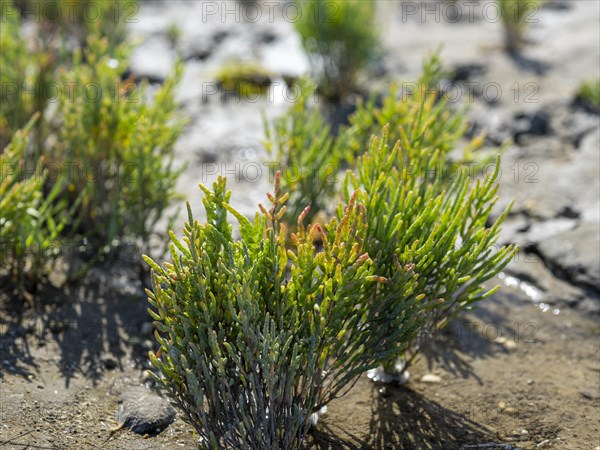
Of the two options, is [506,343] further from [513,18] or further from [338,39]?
[513,18]

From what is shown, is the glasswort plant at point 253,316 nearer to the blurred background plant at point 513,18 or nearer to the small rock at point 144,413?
the small rock at point 144,413

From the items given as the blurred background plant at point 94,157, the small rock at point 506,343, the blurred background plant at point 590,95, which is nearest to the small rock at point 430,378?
the small rock at point 506,343

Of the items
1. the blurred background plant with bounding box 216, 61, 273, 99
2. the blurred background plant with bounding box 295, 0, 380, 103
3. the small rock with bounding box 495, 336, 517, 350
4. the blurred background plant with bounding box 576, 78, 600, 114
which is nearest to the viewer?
the small rock with bounding box 495, 336, 517, 350

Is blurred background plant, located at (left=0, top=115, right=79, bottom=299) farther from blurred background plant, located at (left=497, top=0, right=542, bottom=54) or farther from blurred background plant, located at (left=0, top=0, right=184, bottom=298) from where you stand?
blurred background plant, located at (left=497, top=0, right=542, bottom=54)

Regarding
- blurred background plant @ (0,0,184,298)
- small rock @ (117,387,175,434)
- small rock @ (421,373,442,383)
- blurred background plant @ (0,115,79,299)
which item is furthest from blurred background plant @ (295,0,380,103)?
small rock @ (117,387,175,434)

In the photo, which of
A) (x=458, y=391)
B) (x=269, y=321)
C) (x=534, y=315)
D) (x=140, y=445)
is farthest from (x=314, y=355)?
(x=534, y=315)

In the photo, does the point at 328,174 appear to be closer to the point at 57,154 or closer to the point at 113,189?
the point at 113,189
